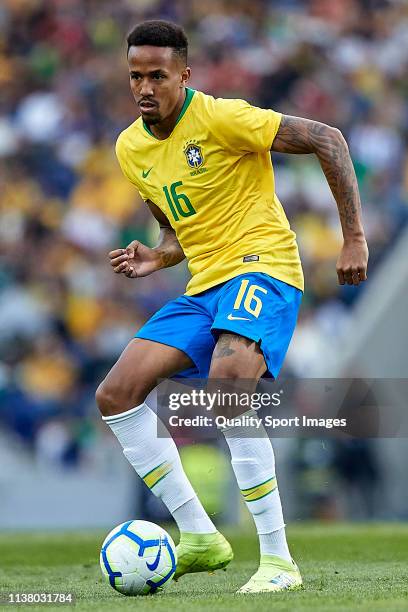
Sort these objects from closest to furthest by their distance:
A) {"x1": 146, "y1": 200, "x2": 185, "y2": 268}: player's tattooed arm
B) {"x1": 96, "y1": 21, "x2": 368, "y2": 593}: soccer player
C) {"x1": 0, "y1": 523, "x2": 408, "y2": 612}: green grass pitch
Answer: {"x1": 0, "y1": 523, "x2": 408, "y2": 612}: green grass pitch
{"x1": 96, "y1": 21, "x2": 368, "y2": 593}: soccer player
{"x1": 146, "y1": 200, "x2": 185, "y2": 268}: player's tattooed arm

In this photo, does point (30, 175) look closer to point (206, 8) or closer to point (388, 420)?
point (206, 8)

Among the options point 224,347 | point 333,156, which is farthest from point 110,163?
point 224,347

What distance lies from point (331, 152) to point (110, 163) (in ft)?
28.8

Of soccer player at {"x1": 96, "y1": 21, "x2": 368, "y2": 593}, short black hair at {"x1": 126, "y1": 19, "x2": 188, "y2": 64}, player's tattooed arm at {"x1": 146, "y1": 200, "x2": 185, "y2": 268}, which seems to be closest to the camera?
soccer player at {"x1": 96, "y1": 21, "x2": 368, "y2": 593}

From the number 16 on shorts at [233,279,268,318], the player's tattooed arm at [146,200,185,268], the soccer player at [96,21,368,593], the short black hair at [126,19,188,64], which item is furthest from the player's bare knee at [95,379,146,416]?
the short black hair at [126,19,188,64]

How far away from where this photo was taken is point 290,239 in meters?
5.02

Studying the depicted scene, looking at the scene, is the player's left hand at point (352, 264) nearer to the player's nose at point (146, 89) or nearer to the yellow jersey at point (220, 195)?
the yellow jersey at point (220, 195)

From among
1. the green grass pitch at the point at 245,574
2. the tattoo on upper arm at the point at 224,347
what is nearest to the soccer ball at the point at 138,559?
the green grass pitch at the point at 245,574

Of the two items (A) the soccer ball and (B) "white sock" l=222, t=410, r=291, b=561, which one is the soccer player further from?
(A) the soccer ball

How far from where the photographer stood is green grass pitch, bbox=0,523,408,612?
13.3 feet

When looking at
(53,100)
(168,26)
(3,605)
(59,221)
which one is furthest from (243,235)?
(53,100)

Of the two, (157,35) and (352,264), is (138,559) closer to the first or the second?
(352,264)

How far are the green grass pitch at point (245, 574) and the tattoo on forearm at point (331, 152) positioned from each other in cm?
147

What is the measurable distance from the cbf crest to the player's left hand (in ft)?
2.39
